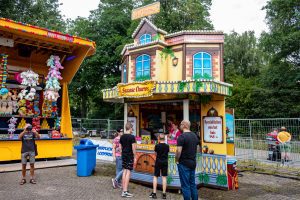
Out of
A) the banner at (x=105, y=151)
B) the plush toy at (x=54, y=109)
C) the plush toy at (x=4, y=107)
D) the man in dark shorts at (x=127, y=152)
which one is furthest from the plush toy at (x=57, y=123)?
the man in dark shorts at (x=127, y=152)

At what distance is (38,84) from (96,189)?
7.44 m

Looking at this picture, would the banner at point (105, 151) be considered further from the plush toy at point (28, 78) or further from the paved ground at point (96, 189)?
the plush toy at point (28, 78)

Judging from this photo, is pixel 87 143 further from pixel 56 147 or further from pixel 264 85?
pixel 264 85

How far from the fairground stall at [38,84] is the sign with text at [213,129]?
662 centimetres

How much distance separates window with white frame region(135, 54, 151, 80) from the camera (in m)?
10.5

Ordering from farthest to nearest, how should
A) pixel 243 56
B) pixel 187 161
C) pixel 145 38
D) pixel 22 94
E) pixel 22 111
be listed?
pixel 243 56 < pixel 22 111 < pixel 22 94 < pixel 145 38 < pixel 187 161

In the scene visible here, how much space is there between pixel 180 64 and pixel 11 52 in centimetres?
806

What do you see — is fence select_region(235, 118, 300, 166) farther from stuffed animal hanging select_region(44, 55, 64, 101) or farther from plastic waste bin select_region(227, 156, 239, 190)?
stuffed animal hanging select_region(44, 55, 64, 101)

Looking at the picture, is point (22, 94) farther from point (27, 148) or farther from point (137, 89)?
point (137, 89)

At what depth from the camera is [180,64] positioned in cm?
1014

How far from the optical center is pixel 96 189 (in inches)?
303

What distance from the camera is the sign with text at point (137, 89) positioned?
8.98m

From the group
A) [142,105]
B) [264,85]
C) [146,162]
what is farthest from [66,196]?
[264,85]

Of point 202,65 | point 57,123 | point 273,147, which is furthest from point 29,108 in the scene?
point 273,147
